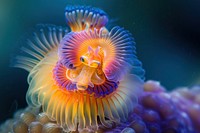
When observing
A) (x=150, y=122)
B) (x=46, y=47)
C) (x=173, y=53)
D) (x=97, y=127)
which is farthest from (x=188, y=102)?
(x=46, y=47)

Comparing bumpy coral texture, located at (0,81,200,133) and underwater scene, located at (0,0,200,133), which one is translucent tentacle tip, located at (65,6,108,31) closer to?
underwater scene, located at (0,0,200,133)

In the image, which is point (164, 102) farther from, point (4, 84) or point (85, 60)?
point (4, 84)

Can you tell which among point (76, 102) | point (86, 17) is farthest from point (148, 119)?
point (86, 17)

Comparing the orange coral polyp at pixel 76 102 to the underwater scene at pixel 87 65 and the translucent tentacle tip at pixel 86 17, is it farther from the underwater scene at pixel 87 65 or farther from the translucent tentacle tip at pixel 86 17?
the translucent tentacle tip at pixel 86 17

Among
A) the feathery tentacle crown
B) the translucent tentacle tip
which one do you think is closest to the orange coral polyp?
the feathery tentacle crown

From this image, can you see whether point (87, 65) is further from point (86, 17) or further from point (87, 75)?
point (86, 17)

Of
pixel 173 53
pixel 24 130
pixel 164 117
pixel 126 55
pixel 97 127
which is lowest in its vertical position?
pixel 24 130

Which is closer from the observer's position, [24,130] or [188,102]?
[24,130]

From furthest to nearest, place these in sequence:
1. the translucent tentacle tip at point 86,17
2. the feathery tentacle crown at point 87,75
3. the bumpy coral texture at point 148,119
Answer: the bumpy coral texture at point 148,119 → the translucent tentacle tip at point 86,17 → the feathery tentacle crown at point 87,75

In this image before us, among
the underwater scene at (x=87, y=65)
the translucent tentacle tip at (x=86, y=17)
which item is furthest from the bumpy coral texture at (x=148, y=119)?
the translucent tentacle tip at (x=86, y=17)
